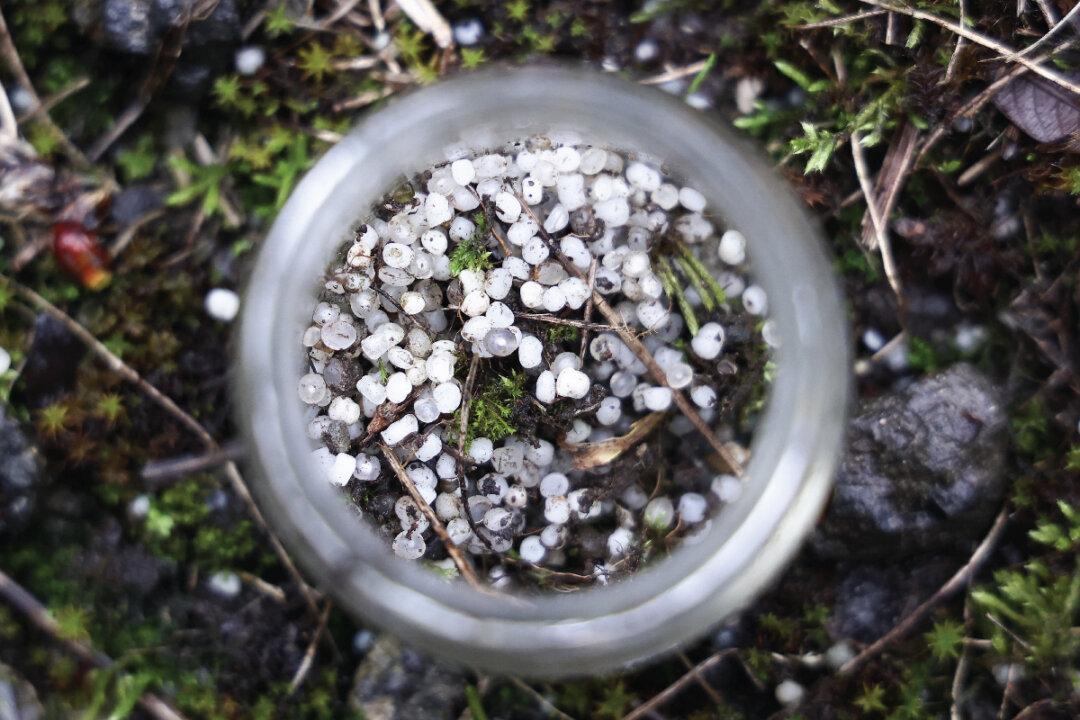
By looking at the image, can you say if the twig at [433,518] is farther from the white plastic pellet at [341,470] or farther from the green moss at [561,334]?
the green moss at [561,334]

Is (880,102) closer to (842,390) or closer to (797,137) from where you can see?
(797,137)

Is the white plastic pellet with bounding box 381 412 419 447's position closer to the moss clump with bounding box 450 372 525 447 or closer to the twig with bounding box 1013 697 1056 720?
the moss clump with bounding box 450 372 525 447

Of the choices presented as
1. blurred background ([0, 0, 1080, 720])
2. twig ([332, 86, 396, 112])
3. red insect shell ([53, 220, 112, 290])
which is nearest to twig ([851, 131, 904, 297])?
blurred background ([0, 0, 1080, 720])

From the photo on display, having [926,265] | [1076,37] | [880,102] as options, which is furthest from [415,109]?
[1076,37]

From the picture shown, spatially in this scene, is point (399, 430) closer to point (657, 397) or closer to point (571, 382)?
point (571, 382)

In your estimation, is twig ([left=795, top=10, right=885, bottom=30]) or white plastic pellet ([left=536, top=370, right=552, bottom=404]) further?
twig ([left=795, top=10, right=885, bottom=30])

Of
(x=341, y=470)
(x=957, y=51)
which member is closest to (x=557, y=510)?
(x=341, y=470)

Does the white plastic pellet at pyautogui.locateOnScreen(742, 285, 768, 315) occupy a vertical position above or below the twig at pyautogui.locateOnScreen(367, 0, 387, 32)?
below
